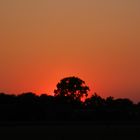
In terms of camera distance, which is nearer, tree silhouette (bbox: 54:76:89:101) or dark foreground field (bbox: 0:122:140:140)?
dark foreground field (bbox: 0:122:140:140)

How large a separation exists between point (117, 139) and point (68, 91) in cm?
8944

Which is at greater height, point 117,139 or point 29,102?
point 29,102

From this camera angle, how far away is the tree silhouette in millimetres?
122188

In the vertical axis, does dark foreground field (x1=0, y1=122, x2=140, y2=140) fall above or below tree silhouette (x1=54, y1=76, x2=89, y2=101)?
below

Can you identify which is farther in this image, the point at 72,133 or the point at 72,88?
the point at 72,88

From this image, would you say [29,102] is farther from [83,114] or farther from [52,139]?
[52,139]

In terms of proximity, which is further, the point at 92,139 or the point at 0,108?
the point at 0,108

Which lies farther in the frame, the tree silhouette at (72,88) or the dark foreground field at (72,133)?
the tree silhouette at (72,88)

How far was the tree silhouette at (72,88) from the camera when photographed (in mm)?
122188

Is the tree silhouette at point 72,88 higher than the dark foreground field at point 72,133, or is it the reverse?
the tree silhouette at point 72,88

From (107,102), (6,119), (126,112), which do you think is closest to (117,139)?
(6,119)

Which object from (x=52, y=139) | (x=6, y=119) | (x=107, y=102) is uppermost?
(x=107, y=102)

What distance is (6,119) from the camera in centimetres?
6956

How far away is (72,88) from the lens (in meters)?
124
